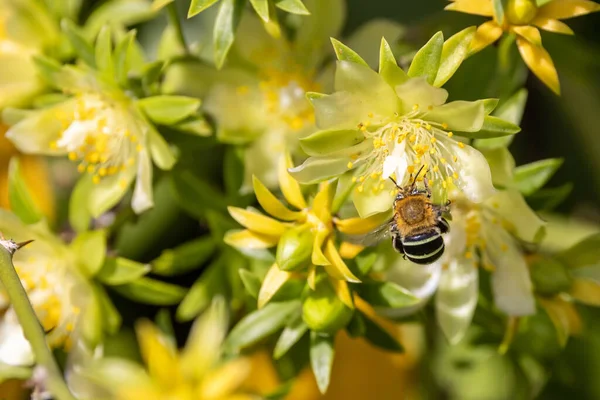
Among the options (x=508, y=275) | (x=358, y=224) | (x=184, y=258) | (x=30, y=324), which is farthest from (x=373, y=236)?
(x=30, y=324)

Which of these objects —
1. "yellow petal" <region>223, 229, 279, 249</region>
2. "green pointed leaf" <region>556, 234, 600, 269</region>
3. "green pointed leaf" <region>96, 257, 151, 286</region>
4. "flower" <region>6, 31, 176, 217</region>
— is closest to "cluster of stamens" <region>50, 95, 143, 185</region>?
"flower" <region>6, 31, 176, 217</region>

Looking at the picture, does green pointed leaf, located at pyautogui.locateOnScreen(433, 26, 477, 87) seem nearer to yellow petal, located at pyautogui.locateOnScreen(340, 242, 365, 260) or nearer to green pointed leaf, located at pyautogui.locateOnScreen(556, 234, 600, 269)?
yellow petal, located at pyautogui.locateOnScreen(340, 242, 365, 260)

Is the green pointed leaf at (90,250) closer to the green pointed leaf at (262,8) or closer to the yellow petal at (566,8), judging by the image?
the green pointed leaf at (262,8)

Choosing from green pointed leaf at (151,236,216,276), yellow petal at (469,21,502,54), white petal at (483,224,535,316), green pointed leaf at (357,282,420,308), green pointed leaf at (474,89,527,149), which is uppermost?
yellow petal at (469,21,502,54)

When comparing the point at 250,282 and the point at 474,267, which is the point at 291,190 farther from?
the point at 474,267

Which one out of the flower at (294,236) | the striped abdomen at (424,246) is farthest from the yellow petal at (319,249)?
the striped abdomen at (424,246)

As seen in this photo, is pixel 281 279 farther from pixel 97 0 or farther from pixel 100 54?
pixel 97 0

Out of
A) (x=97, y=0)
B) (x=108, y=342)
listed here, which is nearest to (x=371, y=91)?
(x=97, y=0)
